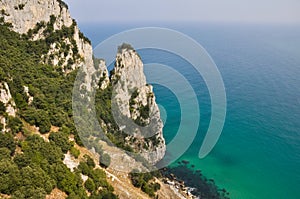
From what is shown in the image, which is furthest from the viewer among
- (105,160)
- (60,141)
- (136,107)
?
(136,107)

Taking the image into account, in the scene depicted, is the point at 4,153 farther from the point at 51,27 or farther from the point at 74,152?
the point at 51,27

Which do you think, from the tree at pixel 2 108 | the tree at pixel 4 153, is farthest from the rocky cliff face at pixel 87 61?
the tree at pixel 4 153

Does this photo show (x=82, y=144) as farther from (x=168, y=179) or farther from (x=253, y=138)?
(x=253, y=138)

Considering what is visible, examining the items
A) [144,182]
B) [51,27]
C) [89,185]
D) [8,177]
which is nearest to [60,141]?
[89,185]

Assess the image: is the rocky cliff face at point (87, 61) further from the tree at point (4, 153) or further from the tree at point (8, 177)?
the tree at point (8, 177)

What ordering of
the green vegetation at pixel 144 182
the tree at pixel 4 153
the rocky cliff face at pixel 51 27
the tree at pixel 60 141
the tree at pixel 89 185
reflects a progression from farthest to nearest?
1. the rocky cliff face at pixel 51 27
2. the green vegetation at pixel 144 182
3. the tree at pixel 60 141
4. the tree at pixel 89 185
5. the tree at pixel 4 153

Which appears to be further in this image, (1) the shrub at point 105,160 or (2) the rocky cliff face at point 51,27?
(2) the rocky cliff face at point 51,27

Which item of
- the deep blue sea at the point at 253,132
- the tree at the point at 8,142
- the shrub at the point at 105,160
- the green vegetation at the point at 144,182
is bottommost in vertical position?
the tree at the point at 8,142

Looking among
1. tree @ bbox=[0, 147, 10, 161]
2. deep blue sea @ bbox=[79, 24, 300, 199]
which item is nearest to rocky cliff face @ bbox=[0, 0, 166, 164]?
deep blue sea @ bbox=[79, 24, 300, 199]

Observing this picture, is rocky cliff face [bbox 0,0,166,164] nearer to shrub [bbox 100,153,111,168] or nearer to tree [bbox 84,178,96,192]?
shrub [bbox 100,153,111,168]
